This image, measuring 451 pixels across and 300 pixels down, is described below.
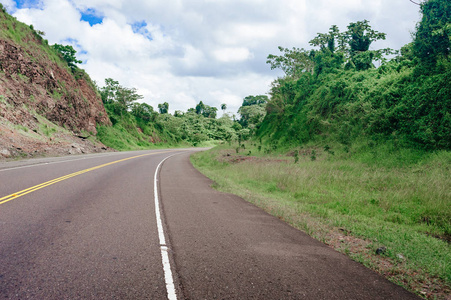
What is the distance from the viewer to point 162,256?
4406 mm

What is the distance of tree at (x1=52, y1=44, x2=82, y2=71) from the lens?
43375 millimetres

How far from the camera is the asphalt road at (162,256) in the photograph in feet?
11.4

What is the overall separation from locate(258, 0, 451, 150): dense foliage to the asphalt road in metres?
13.2

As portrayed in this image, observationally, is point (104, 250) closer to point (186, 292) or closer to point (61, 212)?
point (186, 292)

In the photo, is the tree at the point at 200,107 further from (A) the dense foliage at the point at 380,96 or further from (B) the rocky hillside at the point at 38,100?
(A) the dense foliage at the point at 380,96

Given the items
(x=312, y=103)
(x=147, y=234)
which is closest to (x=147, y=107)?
(x=312, y=103)

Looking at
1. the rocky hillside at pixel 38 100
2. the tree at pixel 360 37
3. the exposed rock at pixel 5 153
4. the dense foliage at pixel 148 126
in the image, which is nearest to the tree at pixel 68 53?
the rocky hillside at pixel 38 100

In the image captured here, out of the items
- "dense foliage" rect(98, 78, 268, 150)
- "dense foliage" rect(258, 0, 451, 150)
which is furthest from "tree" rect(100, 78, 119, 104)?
"dense foliage" rect(258, 0, 451, 150)

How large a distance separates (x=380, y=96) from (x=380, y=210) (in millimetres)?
13472

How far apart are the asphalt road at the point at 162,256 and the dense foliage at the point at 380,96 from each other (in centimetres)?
1319

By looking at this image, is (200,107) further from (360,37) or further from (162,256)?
(162,256)

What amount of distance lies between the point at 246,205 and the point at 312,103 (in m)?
22.9

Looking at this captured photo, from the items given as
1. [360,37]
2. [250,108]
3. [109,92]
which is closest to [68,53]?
[109,92]

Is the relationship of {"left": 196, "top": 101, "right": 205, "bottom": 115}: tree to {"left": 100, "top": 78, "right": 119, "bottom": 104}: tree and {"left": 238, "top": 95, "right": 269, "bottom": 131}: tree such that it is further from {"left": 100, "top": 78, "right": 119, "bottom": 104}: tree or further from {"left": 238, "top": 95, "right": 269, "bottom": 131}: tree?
{"left": 100, "top": 78, "right": 119, "bottom": 104}: tree
